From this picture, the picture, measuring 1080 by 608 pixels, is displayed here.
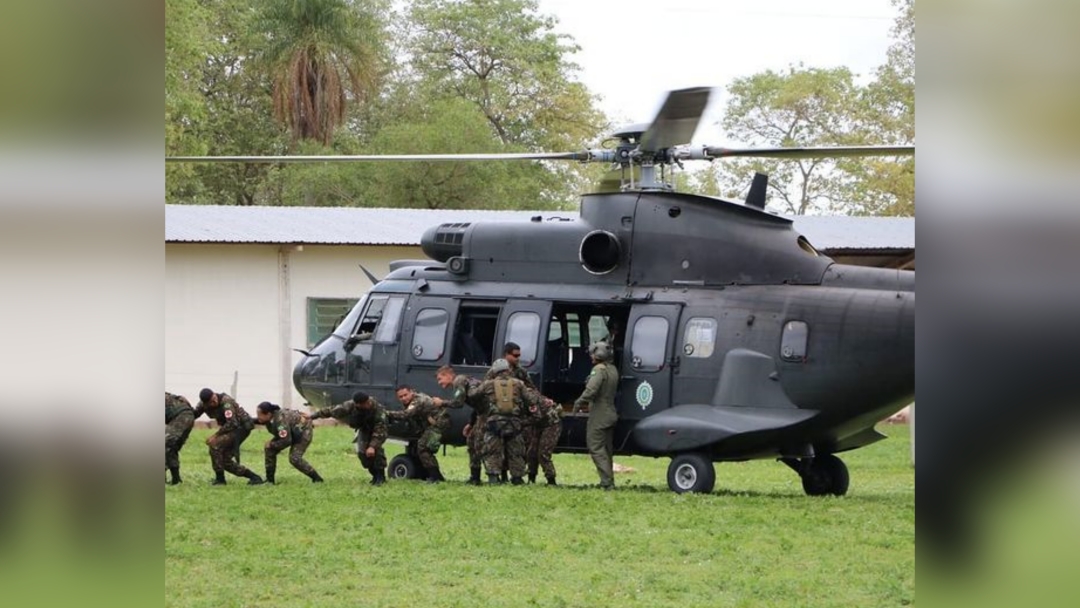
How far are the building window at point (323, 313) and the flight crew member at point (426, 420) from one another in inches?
467

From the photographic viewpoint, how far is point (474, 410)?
14484mm

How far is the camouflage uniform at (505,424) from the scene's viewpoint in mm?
13922

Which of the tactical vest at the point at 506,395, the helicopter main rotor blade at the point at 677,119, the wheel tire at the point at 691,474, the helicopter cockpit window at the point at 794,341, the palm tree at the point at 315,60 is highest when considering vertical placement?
the palm tree at the point at 315,60

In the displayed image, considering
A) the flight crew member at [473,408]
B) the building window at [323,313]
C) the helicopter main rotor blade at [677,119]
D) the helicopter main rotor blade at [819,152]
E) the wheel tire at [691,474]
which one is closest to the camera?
the helicopter main rotor blade at [819,152]

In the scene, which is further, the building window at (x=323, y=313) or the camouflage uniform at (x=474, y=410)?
the building window at (x=323, y=313)

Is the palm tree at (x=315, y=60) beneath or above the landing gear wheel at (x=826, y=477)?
above

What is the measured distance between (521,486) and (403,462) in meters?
1.79

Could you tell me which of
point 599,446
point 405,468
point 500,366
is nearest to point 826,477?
point 599,446

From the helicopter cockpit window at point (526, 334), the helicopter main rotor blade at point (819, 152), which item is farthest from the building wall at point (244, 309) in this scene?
the helicopter main rotor blade at point (819, 152)

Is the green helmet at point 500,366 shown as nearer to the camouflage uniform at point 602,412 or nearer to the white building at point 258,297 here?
the camouflage uniform at point 602,412

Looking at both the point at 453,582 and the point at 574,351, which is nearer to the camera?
the point at 453,582
